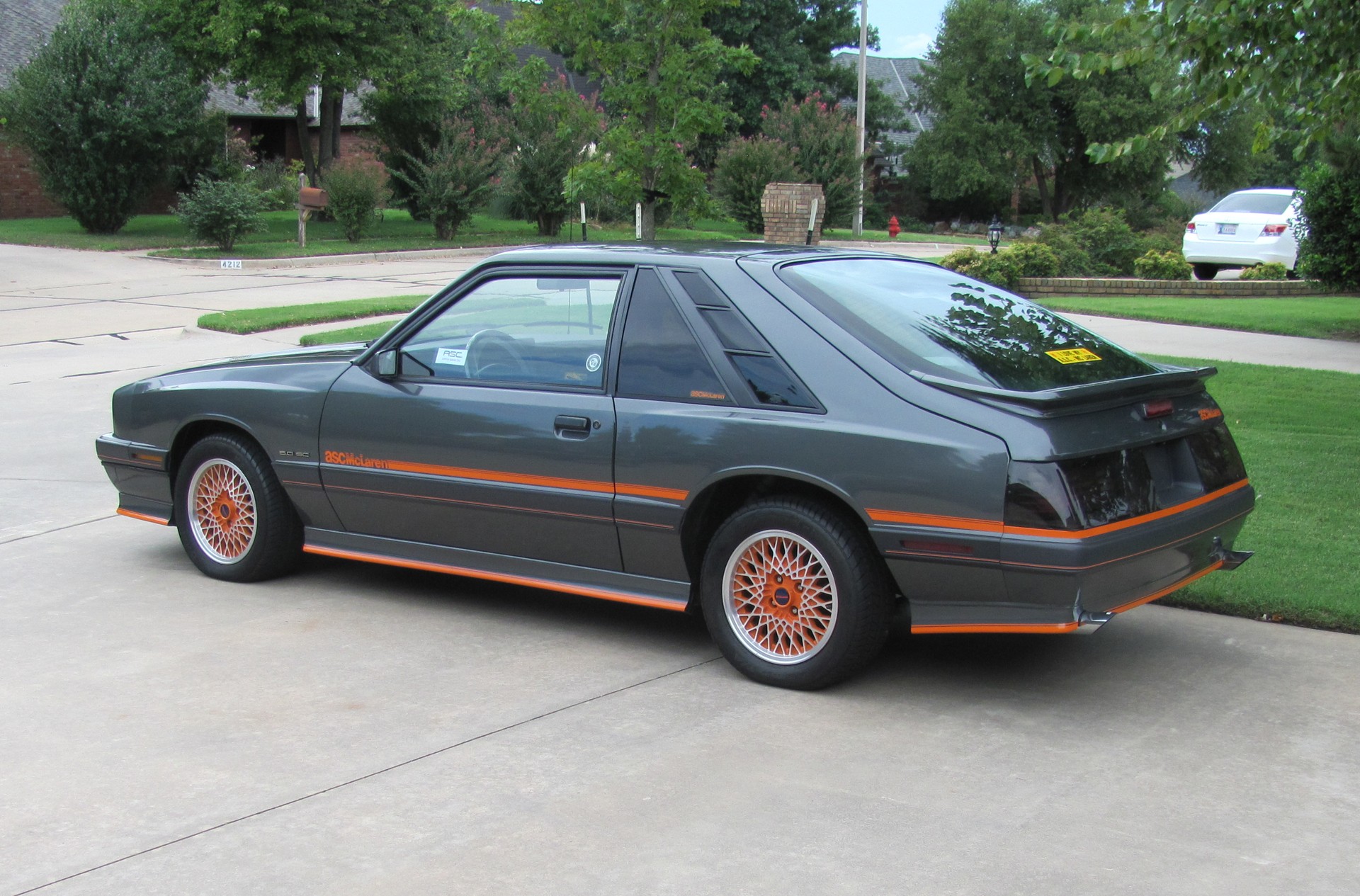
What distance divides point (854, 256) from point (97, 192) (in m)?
27.3

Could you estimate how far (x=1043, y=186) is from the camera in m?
51.4

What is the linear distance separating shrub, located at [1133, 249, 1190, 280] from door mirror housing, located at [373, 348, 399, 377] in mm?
15963

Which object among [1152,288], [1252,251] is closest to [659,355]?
[1152,288]

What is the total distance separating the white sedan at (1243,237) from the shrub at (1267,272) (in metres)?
0.52

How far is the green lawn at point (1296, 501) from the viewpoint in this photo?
551cm

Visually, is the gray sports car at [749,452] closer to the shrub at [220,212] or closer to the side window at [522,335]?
the side window at [522,335]

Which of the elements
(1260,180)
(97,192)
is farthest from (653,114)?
(1260,180)

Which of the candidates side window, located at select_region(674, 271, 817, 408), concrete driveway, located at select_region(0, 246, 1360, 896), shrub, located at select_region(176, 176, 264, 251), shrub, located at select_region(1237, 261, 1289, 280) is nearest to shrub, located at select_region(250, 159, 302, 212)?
shrub, located at select_region(176, 176, 264, 251)

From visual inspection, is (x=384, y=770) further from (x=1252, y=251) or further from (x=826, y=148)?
(x=826, y=148)

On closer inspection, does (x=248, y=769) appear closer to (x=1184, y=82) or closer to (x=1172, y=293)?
(x=1184, y=82)

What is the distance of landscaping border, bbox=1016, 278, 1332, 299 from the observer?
727 inches

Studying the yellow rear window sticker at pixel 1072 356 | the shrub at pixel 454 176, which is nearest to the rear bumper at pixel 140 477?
the yellow rear window sticker at pixel 1072 356

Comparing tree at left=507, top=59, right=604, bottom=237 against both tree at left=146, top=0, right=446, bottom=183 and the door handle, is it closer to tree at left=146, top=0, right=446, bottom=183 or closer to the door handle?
tree at left=146, top=0, right=446, bottom=183

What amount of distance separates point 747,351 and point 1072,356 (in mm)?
1204
